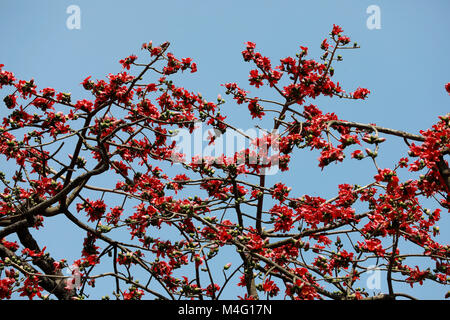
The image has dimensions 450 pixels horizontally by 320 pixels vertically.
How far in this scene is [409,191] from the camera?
440 cm

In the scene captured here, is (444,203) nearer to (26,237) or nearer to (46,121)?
(46,121)

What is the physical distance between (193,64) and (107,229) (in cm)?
281

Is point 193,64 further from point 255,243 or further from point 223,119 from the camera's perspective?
point 255,243

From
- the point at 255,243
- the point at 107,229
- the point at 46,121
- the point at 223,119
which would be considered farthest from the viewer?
the point at 223,119

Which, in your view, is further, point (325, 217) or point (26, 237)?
point (26, 237)

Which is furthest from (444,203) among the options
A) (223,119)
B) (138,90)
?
(138,90)

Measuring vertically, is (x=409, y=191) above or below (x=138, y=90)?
below

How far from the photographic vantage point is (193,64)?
6.89m
